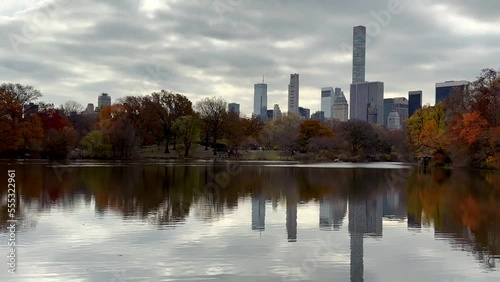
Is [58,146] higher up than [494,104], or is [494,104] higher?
[494,104]

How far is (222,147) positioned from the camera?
8969cm

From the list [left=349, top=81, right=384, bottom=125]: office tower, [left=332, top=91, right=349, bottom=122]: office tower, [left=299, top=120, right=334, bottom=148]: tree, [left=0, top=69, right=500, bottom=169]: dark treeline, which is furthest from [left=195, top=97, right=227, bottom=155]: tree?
[left=332, top=91, right=349, bottom=122]: office tower

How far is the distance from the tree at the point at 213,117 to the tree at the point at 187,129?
8.18m

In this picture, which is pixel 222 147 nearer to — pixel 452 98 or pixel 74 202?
pixel 452 98

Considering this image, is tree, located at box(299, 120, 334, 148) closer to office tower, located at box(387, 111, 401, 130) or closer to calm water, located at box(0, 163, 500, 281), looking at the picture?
calm water, located at box(0, 163, 500, 281)

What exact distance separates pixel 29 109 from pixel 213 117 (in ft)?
105

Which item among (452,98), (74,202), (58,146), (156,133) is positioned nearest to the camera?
(74,202)

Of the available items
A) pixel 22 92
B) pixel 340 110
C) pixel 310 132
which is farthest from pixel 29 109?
pixel 340 110

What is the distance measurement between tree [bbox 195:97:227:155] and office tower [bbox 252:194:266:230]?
215ft

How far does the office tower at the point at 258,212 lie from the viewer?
14.6 meters

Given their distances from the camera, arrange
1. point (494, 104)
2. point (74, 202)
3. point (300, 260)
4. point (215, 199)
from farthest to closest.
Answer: point (494, 104) → point (215, 199) → point (74, 202) → point (300, 260)

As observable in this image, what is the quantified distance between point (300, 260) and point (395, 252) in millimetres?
2456

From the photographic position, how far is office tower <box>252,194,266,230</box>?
14.6 metres

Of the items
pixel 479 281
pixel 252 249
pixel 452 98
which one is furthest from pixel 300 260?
pixel 452 98
